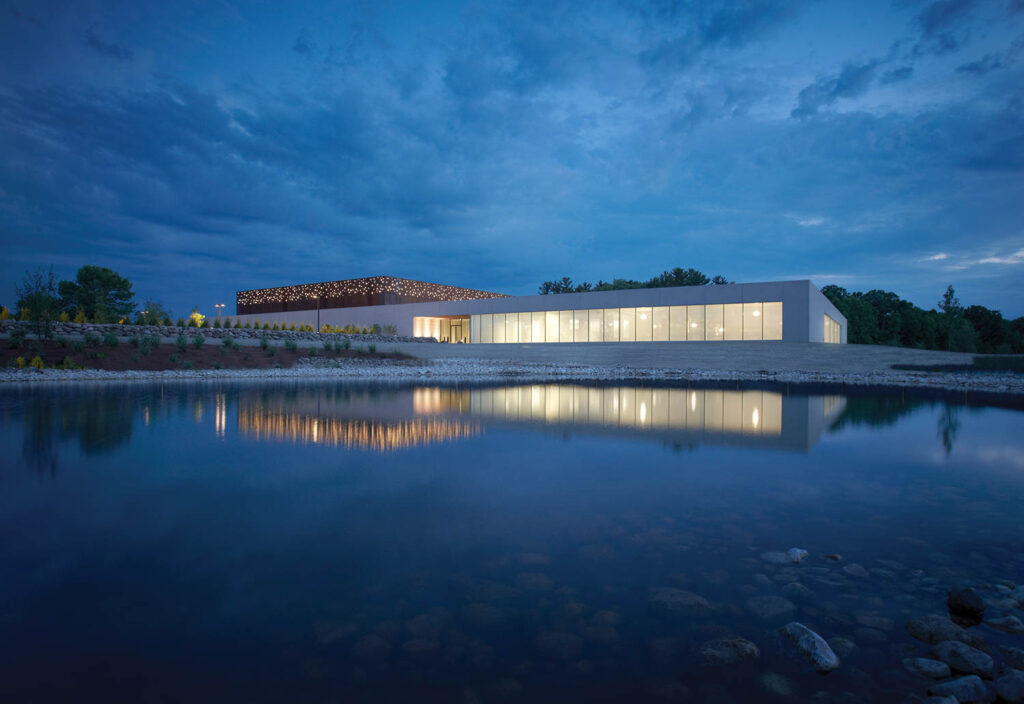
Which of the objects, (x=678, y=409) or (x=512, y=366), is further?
(x=512, y=366)

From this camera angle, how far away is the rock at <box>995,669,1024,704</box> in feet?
6.38

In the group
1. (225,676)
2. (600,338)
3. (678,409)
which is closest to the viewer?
(225,676)

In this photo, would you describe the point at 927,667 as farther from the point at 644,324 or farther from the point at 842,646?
the point at 644,324

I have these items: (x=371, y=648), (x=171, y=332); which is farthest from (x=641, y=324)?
(x=371, y=648)

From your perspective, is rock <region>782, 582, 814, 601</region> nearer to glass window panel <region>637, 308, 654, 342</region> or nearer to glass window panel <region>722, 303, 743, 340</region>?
glass window panel <region>722, 303, 743, 340</region>

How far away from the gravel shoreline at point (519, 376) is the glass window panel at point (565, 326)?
8.20 m

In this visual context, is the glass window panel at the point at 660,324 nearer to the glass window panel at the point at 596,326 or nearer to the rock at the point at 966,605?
the glass window panel at the point at 596,326

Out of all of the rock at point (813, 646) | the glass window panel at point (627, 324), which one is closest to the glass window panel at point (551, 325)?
the glass window panel at point (627, 324)

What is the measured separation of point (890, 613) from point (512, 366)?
28680 mm

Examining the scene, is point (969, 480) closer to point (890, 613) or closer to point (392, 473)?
point (890, 613)

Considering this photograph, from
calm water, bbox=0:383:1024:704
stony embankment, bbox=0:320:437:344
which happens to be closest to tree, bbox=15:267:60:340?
stony embankment, bbox=0:320:437:344

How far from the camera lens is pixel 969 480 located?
5125mm

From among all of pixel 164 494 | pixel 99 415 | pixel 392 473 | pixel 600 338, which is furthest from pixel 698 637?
pixel 600 338

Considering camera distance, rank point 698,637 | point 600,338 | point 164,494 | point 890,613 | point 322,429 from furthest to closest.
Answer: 1. point 600,338
2. point 322,429
3. point 164,494
4. point 890,613
5. point 698,637
